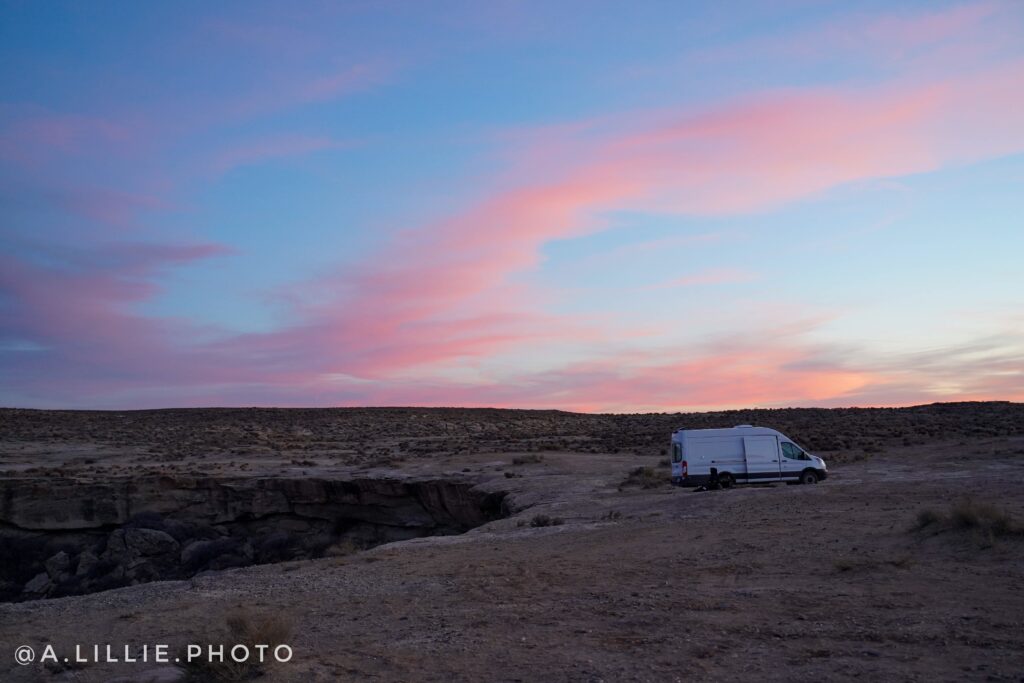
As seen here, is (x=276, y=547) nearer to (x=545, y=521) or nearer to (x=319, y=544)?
(x=319, y=544)

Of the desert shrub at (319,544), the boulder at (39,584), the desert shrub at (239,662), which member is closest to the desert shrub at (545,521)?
the desert shrub at (239,662)

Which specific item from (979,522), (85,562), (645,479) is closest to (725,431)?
(645,479)

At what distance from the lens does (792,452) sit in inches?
1070

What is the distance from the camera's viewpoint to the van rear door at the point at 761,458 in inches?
1066

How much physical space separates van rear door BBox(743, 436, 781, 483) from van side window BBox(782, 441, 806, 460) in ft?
0.96

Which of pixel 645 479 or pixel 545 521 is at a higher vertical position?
pixel 645 479

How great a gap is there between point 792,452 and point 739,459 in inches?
70.5

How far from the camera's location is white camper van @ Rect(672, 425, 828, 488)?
26844 mm

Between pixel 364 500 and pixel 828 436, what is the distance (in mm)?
26504

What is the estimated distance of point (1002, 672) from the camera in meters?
7.56

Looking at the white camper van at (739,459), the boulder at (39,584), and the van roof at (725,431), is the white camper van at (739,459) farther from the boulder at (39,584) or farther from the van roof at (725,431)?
the boulder at (39,584)

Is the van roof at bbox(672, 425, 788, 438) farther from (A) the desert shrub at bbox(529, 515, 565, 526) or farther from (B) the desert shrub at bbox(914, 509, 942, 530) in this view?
(B) the desert shrub at bbox(914, 509, 942, 530)

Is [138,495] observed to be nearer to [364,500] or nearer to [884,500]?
[364,500]

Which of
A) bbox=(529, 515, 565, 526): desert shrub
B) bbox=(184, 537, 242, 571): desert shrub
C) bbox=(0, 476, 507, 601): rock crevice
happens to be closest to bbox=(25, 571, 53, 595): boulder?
bbox=(0, 476, 507, 601): rock crevice
